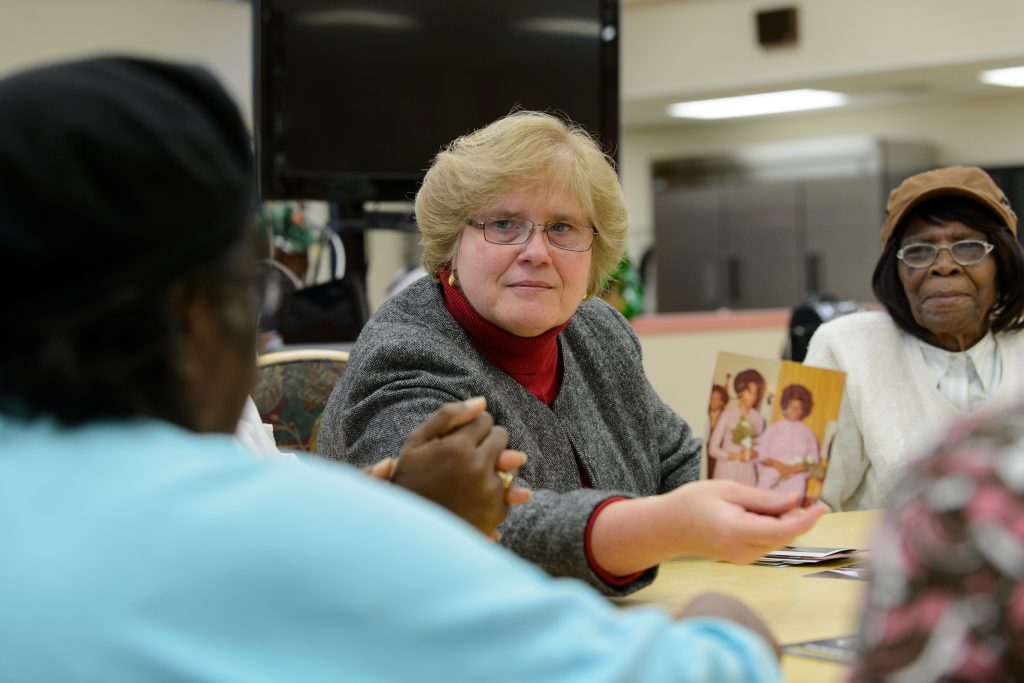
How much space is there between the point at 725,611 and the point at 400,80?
282 centimetres

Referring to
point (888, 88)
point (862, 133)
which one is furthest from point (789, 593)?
point (862, 133)

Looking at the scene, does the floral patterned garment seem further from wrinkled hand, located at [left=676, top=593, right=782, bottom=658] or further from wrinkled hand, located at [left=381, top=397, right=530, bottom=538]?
wrinkled hand, located at [left=381, top=397, right=530, bottom=538]

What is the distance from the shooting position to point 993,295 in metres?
2.73

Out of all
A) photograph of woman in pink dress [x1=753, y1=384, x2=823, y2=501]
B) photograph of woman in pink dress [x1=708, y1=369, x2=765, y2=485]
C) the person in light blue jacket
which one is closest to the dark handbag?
photograph of woman in pink dress [x1=708, y1=369, x2=765, y2=485]

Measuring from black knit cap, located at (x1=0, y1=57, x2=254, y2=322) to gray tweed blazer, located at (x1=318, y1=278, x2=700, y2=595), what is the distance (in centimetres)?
93

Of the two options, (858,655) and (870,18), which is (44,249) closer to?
(858,655)

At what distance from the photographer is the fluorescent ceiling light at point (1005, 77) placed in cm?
790

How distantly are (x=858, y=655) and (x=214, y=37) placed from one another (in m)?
7.61

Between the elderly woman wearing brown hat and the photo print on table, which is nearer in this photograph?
the photo print on table

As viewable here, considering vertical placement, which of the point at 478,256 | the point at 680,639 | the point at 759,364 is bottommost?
the point at 680,639

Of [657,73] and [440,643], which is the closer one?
[440,643]

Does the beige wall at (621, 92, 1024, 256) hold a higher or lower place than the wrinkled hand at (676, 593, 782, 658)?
higher

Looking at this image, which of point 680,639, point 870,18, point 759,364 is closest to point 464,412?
point 759,364

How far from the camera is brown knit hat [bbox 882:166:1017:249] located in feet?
8.66
